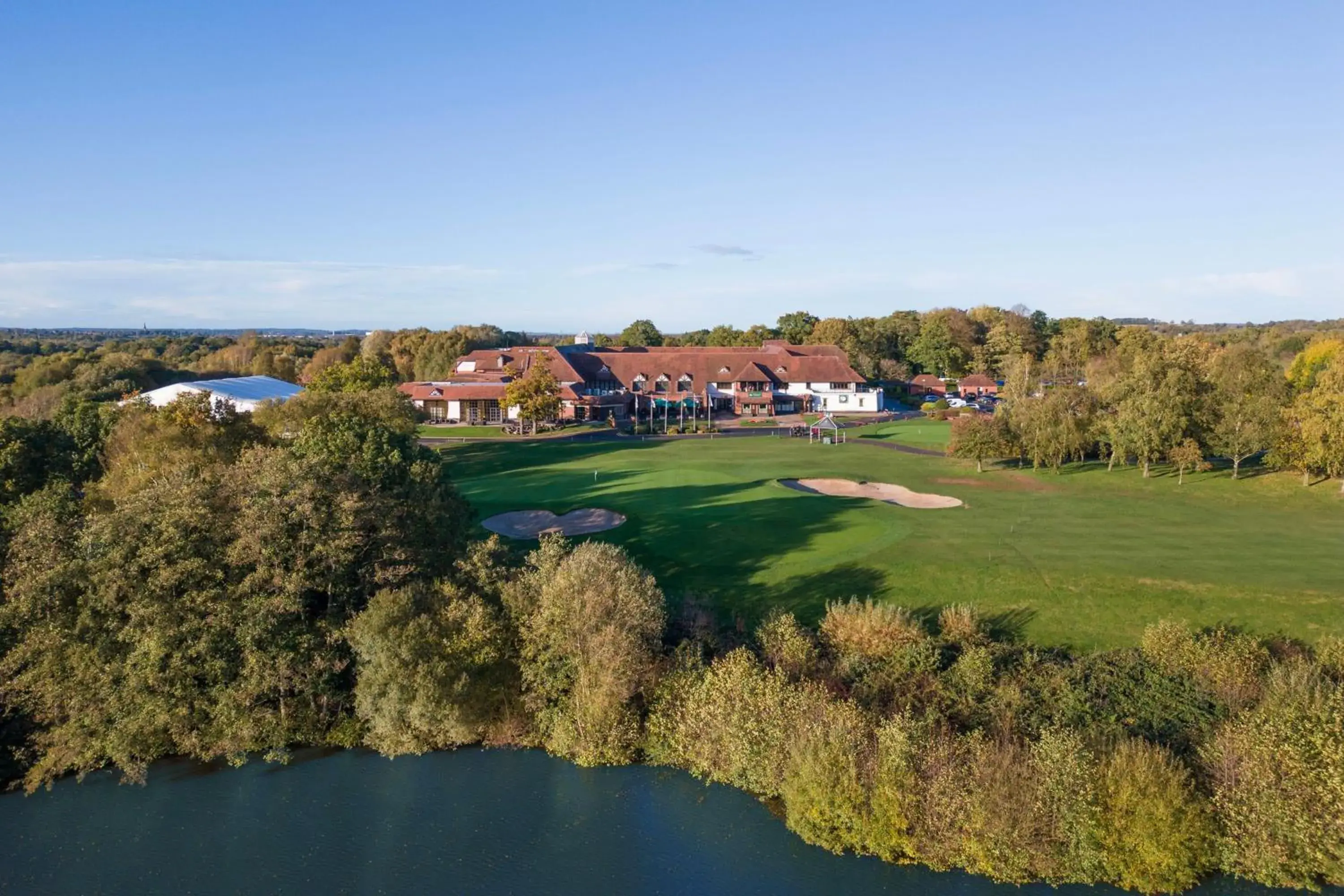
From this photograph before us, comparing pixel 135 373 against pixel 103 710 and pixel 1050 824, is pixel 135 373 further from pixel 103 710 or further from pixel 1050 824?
pixel 1050 824

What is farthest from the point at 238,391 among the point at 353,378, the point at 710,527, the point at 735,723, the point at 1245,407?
the point at 1245,407

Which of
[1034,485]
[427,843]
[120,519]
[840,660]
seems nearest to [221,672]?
[120,519]

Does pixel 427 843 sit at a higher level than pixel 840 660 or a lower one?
lower

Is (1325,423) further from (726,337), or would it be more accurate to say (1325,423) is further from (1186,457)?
(726,337)

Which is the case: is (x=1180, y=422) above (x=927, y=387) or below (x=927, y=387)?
below

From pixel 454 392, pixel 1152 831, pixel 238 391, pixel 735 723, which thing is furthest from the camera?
pixel 454 392
